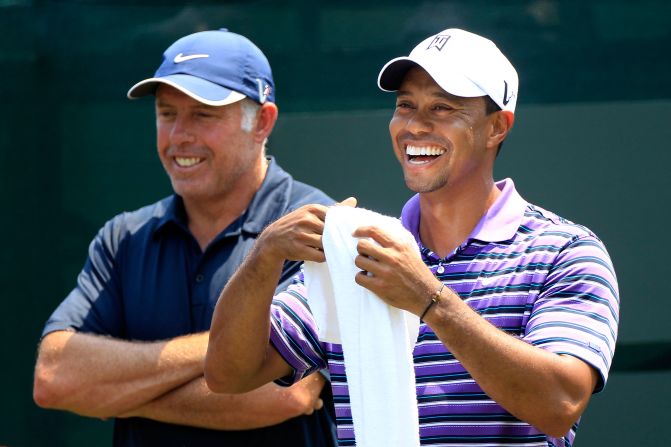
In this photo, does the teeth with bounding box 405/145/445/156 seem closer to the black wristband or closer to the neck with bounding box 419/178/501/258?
the neck with bounding box 419/178/501/258

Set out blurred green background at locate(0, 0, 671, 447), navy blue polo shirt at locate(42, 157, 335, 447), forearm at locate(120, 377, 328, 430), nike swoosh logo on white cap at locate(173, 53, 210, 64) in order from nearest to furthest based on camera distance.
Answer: forearm at locate(120, 377, 328, 430), navy blue polo shirt at locate(42, 157, 335, 447), nike swoosh logo on white cap at locate(173, 53, 210, 64), blurred green background at locate(0, 0, 671, 447)

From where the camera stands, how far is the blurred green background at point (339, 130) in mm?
3645

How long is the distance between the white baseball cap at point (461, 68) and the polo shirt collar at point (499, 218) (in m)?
0.19

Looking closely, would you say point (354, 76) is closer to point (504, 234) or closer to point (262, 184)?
point (262, 184)

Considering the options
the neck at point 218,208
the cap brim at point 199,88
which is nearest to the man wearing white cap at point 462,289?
the neck at point 218,208

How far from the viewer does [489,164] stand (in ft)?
8.41

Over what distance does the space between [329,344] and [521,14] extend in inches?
68.2

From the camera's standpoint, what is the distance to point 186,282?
9.82 feet

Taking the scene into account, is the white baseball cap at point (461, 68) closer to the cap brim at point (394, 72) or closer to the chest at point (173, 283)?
the cap brim at point (394, 72)

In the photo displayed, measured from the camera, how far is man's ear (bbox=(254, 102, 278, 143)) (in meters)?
3.23

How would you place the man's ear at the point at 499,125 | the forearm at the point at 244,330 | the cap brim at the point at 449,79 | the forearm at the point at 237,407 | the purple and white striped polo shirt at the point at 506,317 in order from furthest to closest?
the forearm at the point at 237,407
the man's ear at the point at 499,125
the cap brim at the point at 449,79
the forearm at the point at 244,330
the purple and white striped polo shirt at the point at 506,317

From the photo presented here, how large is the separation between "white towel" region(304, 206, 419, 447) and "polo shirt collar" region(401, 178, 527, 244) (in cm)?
27

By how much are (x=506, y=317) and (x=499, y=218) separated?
0.84ft

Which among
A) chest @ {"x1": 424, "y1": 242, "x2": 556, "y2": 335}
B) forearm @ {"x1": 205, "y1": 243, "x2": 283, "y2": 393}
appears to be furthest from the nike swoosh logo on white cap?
chest @ {"x1": 424, "y1": 242, "x2": 556, "y2": 335}
